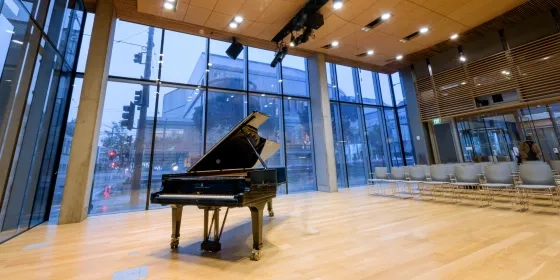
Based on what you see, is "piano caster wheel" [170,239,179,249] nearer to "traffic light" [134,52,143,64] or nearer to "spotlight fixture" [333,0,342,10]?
"traffic light" [134,52,143,64]

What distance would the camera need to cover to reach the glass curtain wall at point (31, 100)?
Result: 3.03m

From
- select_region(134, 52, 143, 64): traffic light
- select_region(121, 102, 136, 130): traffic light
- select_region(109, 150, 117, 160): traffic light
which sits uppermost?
select_region(134, 52, 143, 64): traffic light

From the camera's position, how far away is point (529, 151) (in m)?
5.67

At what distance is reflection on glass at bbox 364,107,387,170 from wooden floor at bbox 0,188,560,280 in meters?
4.87

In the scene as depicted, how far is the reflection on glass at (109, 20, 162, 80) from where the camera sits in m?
5.45

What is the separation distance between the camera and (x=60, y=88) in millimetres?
4520

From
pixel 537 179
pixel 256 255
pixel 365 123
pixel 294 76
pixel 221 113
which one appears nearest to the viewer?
pixel 256 255

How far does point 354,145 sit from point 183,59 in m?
6.66

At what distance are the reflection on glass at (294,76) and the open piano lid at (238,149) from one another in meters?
4.69

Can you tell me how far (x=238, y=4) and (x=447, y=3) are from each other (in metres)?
4.84

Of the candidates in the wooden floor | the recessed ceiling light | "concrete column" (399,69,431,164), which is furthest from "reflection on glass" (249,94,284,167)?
"concrete column" (399,69,431,164)

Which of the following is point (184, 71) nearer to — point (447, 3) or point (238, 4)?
point (238, 4)

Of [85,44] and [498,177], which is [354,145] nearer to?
[498,177]

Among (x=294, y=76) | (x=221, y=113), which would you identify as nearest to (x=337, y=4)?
(x=294, y=76)
